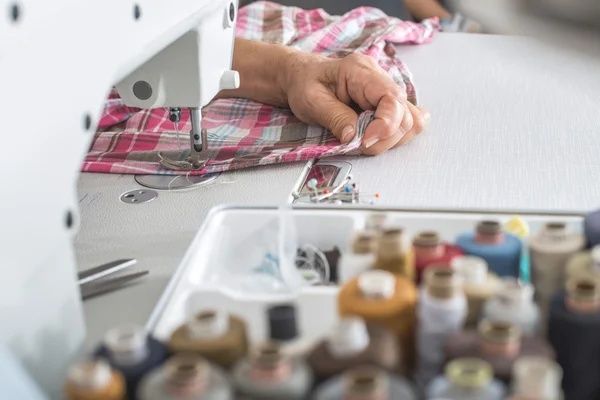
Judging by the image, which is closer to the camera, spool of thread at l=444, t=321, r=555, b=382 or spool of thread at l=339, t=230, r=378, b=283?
spool of thread at l=444, t=321, r=555, b=382

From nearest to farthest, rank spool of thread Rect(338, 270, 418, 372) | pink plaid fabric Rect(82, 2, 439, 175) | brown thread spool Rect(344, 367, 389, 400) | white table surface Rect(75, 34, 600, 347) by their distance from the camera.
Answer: brown thread spool Rect(344, 367, 389, 400) → spool of thread Rect(338, 270, 418, 372) → white table surface Rect(75, 34, 600, 347) → pink plaid fabric Rect(82, 2, 439, 175)

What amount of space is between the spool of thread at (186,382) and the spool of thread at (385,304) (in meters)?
0.12

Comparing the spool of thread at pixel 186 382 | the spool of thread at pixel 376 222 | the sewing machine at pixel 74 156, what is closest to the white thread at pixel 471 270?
the spool of thread at pixel 376 222

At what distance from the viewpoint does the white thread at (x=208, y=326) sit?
0.59 meters

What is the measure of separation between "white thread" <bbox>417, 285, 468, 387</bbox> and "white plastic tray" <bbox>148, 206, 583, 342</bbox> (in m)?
0.11

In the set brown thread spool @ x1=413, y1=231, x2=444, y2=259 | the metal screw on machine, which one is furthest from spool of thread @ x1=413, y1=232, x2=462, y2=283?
the metal screw on machine

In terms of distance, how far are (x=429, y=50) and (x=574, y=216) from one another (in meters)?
1.16

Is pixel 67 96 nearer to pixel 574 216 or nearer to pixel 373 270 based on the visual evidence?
pixel 373 270

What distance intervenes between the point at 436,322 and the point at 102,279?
438 mm

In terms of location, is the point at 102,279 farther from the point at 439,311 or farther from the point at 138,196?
the point at 439,311

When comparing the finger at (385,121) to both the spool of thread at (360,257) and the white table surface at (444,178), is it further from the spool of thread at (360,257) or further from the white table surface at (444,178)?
the spool of thread at (360,257)

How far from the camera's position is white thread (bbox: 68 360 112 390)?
540mm

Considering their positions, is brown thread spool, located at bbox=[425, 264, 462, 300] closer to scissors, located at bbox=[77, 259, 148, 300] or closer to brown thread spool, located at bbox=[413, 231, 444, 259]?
brown thread spool, located at bbox=[413, 231, 444, 259]

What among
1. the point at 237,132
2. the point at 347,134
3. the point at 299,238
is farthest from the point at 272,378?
the point at 237,132
